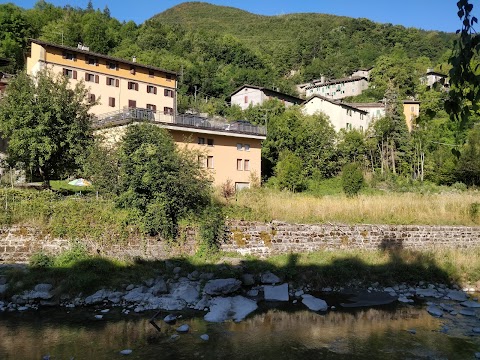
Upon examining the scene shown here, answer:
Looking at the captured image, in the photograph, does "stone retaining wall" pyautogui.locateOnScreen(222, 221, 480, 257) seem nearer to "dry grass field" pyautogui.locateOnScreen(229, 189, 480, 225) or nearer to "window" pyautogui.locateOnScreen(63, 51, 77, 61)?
"dry grass field" pyautogui.locateOnScreen(229, 189, 480, 225)

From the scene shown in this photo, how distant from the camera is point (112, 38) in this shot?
77.1 meters

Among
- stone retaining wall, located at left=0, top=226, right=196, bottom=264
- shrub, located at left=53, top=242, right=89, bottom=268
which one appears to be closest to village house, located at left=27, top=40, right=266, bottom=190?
stone retaining wall, located at left=0, top=226, right=196, bottom=264

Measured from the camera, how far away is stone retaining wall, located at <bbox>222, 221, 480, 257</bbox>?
17.5 m

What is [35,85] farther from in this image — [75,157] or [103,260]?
[103,260]

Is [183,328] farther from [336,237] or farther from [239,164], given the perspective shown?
[239,164]

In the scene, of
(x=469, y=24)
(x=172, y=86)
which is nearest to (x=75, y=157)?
(x=469, y=24)

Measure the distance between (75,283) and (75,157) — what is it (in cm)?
1196

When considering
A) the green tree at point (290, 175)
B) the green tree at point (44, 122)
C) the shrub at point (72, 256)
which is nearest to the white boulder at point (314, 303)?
the shrub at point (72, 256)

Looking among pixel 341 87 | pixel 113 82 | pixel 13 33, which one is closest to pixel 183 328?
pixel 113 82

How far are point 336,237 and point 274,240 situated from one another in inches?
119

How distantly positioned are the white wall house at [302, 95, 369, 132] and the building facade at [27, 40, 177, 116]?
65.2ft

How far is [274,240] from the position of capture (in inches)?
696

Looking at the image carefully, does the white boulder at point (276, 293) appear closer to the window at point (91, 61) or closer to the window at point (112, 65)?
the window at point (91, 61)

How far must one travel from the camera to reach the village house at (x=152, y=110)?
29656 millimetres
